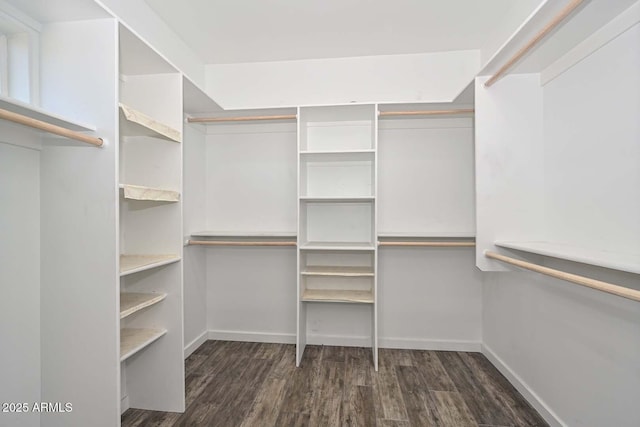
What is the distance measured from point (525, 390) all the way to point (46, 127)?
9.50 feet

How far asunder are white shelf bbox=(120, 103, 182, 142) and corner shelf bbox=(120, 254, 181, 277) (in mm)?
699

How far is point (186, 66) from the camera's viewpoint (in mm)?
2471

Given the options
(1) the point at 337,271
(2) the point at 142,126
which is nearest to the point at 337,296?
(1) the point at 337,271

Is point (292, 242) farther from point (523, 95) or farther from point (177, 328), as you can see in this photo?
point (523, 95)

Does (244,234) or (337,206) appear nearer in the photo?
(244,234)

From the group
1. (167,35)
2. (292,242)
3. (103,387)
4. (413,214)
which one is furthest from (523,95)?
(103,387)

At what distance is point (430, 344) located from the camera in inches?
105

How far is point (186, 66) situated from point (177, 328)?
2.04m

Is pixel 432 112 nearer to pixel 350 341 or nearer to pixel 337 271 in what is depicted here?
pixel 337 271

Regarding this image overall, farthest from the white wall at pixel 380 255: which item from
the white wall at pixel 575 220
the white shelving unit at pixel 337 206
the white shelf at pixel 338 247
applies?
the white wall at pixel 575 220

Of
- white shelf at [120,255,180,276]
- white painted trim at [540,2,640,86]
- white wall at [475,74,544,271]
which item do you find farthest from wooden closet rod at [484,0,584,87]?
white shelf at [120,255,180,276]

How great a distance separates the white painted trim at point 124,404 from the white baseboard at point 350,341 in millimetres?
1039

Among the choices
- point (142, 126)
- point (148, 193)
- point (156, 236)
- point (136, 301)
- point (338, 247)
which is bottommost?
point (136, 301)

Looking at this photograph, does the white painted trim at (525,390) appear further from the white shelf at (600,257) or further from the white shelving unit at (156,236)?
the white shelving unit at (156,236)
